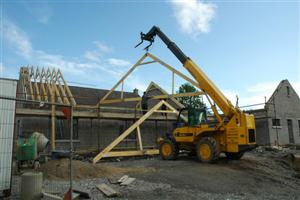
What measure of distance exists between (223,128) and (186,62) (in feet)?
11.7

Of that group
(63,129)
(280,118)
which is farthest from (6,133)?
(280,118)

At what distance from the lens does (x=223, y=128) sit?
11.5 m

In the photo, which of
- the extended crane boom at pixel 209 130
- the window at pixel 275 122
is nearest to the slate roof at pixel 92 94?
the extended crane boom at pixel 209 130

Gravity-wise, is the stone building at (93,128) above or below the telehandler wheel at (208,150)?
above

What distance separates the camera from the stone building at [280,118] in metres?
20.6

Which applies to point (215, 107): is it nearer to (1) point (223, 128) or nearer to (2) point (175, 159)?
(1) point (223, 128)

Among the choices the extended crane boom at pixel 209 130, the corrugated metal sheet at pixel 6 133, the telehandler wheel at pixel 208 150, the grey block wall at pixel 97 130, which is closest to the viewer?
the corrugated metal sheet at pixel 6 133

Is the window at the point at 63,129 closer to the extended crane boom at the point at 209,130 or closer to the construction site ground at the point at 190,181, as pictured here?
the extended crane boom at the point at 209,130

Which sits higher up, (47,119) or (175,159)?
(47,119)

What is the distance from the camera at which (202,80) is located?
39.7ft

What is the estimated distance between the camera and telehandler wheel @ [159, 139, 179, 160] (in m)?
13.3

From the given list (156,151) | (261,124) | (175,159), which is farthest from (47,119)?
(261,124)

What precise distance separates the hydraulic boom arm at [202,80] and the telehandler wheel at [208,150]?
1373 millimetres

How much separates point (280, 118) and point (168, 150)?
42.1 ft
